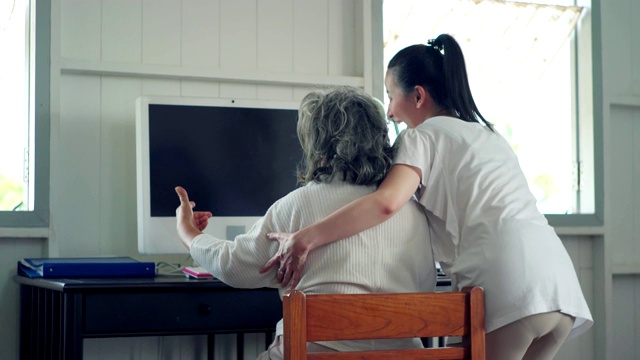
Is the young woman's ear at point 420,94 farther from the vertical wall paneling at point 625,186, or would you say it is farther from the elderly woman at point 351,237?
the vertical wall paneling at point 625,186

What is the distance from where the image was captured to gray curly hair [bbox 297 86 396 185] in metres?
1.83

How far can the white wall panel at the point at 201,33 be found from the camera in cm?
292

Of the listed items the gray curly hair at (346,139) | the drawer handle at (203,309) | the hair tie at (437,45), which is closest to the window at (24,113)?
the drawer handle at (203,309)

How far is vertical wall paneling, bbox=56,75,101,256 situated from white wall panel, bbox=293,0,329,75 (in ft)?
2.36

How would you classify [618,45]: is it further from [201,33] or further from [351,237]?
[351,237]

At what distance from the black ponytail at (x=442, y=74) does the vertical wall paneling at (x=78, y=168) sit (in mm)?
1152

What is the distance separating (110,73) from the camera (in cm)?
281

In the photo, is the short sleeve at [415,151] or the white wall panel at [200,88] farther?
the white wall panel at [200,88]

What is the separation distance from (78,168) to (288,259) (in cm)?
126

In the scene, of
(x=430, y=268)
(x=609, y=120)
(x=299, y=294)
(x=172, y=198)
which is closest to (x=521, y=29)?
(x=609, y=120)

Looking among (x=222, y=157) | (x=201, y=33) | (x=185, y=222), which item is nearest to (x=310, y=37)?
(x=201, y=33)

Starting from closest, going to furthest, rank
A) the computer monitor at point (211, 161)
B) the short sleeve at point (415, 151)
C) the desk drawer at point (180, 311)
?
the short sleeve at point (415, 151)
the desk drawer at point (180, 311)
the computer monitor at point (211, 161)

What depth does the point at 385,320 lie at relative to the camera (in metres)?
1.58

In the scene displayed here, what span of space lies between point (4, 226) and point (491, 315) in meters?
1.58
